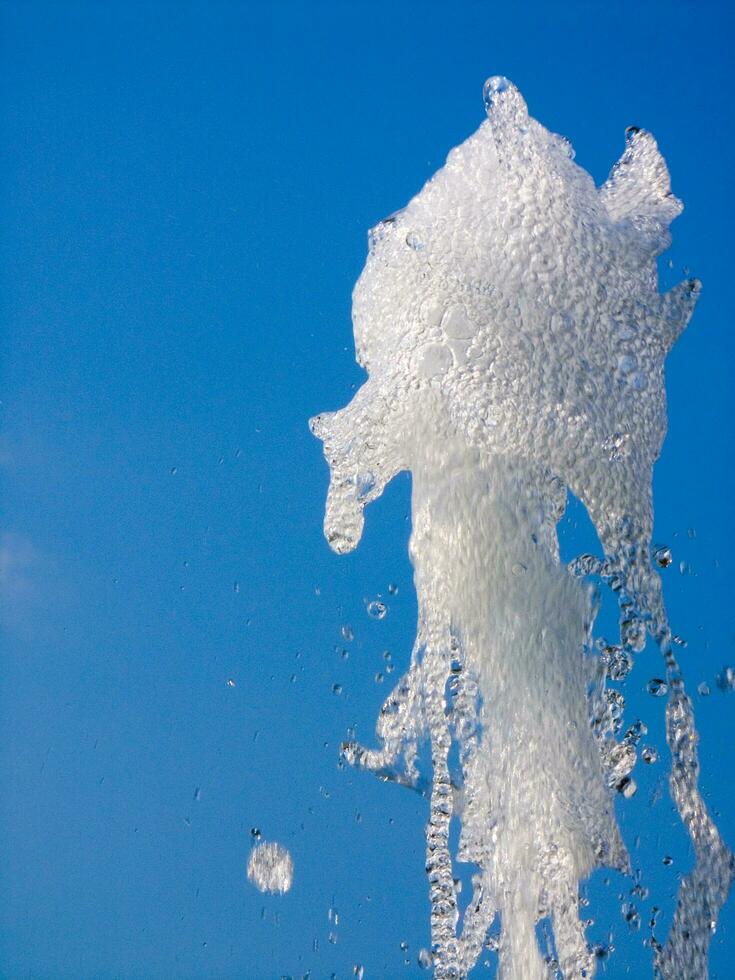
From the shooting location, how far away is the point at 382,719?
307cm

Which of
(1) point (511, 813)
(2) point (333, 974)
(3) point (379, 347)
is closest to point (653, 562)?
(1) point (511, 813)

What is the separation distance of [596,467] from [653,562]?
264 millimetres

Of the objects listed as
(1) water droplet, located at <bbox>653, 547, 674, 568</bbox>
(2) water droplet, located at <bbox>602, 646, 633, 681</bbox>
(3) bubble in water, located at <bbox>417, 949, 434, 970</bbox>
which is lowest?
(3) bubble in water, located at <bbox>417, 949, 434, 970</bbox>

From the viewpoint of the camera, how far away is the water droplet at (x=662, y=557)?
2908 mm

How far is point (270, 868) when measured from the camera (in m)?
3.91

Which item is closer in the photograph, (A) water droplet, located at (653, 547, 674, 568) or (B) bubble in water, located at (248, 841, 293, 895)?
(A) water droplet, located at (653, 547, 674, 568)

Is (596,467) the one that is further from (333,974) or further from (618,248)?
(333,974)

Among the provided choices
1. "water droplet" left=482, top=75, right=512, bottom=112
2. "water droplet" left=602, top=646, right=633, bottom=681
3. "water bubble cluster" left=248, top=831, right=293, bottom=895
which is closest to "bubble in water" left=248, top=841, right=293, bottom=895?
"water bubble cluster" left=248, top=831, right=293, bottom=895

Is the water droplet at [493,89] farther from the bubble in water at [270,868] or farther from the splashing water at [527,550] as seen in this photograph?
the bubble in water at [270,868]

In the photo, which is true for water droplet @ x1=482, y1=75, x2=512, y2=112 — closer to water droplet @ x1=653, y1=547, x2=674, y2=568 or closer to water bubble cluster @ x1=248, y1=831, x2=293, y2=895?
water droplet @ x1=653, y1=547, x2=674, y2=568

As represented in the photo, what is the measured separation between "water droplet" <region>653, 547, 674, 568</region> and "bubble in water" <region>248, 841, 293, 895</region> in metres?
1.68

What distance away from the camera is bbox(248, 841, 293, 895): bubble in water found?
387 cm

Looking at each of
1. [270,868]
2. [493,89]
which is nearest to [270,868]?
[270,868]

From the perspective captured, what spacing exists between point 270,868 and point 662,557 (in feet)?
5.75
